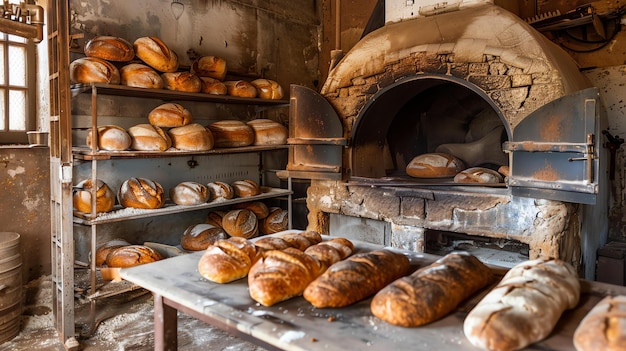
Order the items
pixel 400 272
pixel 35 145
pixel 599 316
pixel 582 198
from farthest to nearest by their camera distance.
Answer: pixel 35 145 → pixel 582 198 → pixel 400 272 → pixel 599 316

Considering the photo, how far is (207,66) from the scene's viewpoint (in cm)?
393

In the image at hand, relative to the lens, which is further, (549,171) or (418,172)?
(418,172)

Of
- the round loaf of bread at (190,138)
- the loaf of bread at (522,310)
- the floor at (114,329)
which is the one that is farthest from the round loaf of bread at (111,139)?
the loaf of bread at (522,310)

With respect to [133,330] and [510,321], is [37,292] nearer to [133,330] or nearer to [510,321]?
[133,330]

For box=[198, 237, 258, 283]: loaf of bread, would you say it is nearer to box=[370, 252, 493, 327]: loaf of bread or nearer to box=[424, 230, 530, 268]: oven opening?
box=[370, 252, 493, 327]: loaf of bread

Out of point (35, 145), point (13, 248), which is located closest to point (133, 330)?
point (13, 248)

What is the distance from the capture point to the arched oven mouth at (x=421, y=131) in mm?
3248

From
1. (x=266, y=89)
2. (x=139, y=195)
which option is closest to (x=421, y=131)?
(x=266, y=89)

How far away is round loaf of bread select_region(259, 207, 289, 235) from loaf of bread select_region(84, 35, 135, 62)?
185 centimetres

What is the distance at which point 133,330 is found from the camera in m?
2.92

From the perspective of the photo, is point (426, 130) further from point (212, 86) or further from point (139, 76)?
point (139, 76)

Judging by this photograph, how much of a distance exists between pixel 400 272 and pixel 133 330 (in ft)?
7.05

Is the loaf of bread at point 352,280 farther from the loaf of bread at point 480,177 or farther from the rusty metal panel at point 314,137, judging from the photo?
the rusty metal panel at point 314,137

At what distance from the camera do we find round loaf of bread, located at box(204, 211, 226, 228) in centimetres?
407
